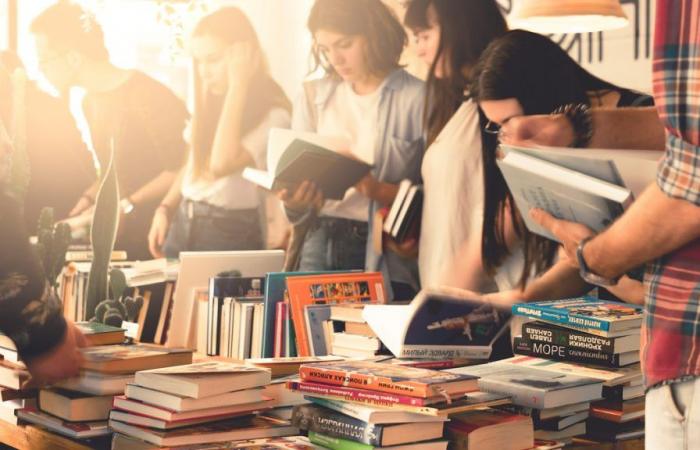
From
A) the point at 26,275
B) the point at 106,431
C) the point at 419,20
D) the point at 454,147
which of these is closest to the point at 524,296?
the point at 454,147

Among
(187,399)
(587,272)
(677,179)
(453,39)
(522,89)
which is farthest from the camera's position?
(453,39)

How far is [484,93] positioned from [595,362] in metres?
1.03

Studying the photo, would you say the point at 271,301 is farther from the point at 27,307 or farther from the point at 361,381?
the point at 27,307

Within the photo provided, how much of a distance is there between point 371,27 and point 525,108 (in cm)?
96

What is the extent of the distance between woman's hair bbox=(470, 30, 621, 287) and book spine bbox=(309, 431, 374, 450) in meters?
1.13

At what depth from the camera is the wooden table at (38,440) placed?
7.84 ft

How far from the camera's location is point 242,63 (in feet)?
14.0

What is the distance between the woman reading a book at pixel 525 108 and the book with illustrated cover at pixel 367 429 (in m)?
0.97

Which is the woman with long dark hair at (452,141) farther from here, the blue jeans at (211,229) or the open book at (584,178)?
the open book at (584,178)

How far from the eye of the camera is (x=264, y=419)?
2328mm

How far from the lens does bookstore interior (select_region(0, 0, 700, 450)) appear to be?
5.91 feet

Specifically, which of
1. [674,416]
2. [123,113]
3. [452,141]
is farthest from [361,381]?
[123,113]

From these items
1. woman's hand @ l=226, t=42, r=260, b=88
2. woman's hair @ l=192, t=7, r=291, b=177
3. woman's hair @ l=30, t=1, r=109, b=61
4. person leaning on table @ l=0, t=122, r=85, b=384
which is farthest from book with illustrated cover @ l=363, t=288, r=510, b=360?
woman's hair @ l=30, t=1, r=109, b=61

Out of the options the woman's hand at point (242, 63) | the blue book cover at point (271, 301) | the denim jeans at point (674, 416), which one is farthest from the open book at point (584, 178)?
the woman's hand at point (242, 63)
